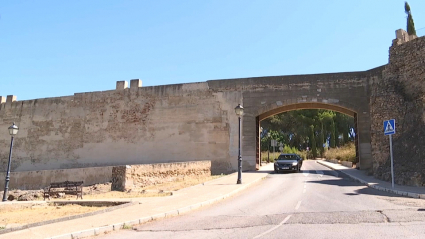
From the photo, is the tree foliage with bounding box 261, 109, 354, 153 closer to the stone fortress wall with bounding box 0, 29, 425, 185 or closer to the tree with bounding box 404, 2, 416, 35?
the tree with bounding box 404, 2, 416, 35

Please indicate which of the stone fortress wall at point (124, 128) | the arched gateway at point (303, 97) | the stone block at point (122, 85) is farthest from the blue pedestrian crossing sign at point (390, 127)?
the stone block at point (122, 85)

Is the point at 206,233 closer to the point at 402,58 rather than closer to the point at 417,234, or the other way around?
the point at 417,234

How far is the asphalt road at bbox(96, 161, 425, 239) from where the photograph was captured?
6.78 metres

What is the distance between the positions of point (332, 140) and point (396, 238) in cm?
5008

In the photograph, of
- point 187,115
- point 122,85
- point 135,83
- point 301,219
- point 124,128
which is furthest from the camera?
point 122,85

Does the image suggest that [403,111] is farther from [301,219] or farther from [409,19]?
[409,19]

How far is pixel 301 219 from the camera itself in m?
8.15

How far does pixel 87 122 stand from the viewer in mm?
29719

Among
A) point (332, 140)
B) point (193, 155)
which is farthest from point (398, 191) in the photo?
point (332, 140)

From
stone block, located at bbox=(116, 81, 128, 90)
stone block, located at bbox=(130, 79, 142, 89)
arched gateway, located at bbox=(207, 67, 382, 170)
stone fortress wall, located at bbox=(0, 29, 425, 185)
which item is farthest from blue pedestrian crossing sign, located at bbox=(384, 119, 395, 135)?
stone block, located at bbox=(116, 81, 128, 90)

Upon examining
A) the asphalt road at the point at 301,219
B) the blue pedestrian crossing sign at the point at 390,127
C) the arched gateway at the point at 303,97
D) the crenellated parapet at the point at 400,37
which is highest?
the crenellated parapet at the point at 400,37

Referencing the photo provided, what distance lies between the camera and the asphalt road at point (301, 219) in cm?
678

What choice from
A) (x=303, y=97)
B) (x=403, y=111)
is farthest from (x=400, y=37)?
(x=303, y=97)

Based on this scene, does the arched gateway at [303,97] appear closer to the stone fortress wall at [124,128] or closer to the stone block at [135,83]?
the stone fortress wall at [124,128]
